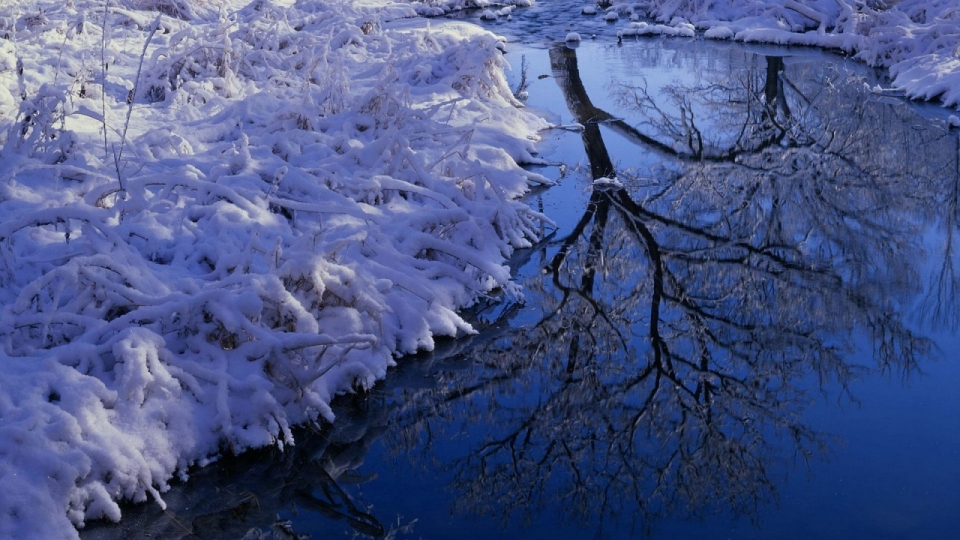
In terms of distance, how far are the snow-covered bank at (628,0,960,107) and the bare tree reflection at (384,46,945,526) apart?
8.22 ft

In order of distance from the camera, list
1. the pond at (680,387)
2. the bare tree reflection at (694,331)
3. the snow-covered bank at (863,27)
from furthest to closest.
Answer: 1. the snow-covered bank at (863,27)
2. the bare tree reflection at (694,331)
3. the pond at (680,387)

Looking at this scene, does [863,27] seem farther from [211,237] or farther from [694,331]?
[211,237]

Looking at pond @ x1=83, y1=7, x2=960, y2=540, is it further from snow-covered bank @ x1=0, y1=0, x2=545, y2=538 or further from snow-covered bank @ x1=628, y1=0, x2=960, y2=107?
snow-covered bank @ x1=628, y1=0, x2=960, y2=107

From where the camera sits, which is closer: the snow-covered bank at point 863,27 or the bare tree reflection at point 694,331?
the bare tree reflection at point 694,331

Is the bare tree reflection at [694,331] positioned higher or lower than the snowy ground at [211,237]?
lower

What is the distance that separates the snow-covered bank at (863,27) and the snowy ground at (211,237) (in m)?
0.67

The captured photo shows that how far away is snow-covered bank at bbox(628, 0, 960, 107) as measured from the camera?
39.0ft

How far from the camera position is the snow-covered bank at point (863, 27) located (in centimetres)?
1188

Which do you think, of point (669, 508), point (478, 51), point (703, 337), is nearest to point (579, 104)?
point (478, 51)

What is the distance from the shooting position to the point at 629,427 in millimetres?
4902

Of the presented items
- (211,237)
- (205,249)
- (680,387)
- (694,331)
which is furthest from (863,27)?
(205,249)

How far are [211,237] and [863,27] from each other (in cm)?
1183

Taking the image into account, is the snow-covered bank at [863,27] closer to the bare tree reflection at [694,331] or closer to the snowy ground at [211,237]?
the snowy ground at [211,237]

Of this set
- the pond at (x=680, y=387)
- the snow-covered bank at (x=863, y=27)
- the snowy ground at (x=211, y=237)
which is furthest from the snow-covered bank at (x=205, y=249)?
the snow-covered bank at (x=863, y=27)
